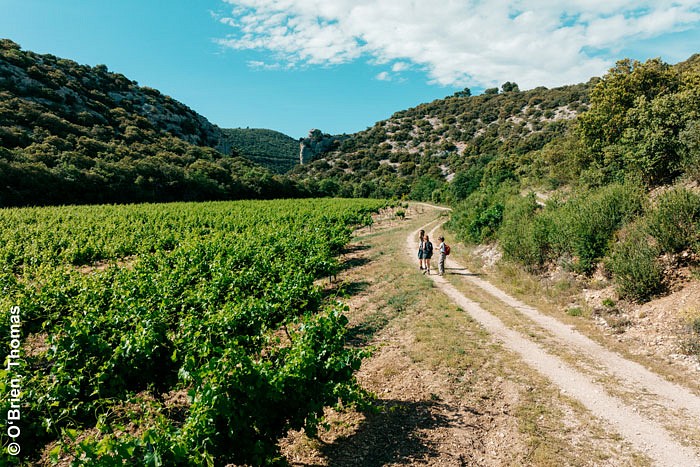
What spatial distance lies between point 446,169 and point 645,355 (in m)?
87.3

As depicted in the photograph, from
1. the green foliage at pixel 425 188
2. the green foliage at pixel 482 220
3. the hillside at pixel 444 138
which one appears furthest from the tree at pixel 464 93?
the green foliage at pixel 482 220

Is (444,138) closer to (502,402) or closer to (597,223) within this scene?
(597,223)

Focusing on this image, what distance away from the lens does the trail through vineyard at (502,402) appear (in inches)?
246

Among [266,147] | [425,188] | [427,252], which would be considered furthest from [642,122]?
[266,147]

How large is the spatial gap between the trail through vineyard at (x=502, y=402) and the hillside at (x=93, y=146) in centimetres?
5021

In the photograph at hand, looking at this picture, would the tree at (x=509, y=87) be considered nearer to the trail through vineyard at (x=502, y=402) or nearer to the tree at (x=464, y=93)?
the tree at (x=464, y=93)

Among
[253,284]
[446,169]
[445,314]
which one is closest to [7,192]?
[253,284]

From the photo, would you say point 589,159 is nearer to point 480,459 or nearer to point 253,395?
point 480,459

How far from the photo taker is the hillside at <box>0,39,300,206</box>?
44719mm

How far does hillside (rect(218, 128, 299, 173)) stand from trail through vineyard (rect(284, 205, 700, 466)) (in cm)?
11710

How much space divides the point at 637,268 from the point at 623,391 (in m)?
5.83

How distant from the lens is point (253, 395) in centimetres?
509

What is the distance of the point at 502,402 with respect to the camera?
7691mm

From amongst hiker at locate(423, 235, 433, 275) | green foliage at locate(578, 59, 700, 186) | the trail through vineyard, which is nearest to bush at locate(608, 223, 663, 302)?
the trail through vineyard
